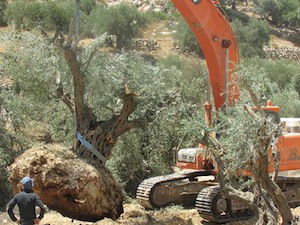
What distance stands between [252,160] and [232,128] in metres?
0.76

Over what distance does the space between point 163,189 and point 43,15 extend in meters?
20.8

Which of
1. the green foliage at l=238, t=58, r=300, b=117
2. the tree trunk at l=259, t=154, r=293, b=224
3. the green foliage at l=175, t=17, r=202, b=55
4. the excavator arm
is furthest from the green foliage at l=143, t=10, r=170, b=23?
the tree trunk at l=259, t=154, r=293, b=224

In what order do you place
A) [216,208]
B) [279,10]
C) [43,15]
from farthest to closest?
1. [279,10]
2. [43,15]
3. [216,208]

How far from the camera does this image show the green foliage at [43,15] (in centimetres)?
3069

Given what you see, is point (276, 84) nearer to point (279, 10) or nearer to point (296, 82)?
point (296, 82)

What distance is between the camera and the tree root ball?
1049cm

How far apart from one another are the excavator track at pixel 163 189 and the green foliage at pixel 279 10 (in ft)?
129

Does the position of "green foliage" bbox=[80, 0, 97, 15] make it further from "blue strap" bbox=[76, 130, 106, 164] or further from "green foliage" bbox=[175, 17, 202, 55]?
"blue strap" bbox=[76, 130, 106, 164]

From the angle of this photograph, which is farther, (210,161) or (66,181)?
(210,161)

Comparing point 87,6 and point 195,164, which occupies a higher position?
point 87,6

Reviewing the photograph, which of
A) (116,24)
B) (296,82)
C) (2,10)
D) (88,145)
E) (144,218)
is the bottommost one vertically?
(144,218)

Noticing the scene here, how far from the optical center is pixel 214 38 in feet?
41.6

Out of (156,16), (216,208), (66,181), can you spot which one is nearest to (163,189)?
(216,208)

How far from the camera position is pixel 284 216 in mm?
9180
